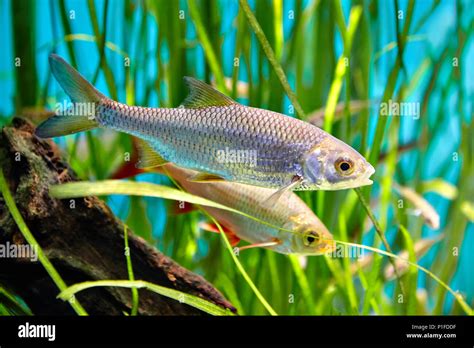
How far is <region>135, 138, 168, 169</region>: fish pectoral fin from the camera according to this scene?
172 centimetres

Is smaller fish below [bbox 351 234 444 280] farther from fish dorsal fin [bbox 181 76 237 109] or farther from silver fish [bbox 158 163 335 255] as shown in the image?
fish dorsal fin [bbox 181 76 237 109]

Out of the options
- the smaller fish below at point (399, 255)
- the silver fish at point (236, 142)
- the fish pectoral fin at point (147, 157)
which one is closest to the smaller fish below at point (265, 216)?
the fish pectoral fin at point (147, 157)

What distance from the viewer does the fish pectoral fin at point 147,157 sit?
172 centimetres

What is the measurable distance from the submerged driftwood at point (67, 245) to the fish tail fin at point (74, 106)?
0.28 meters

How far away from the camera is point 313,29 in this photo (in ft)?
9.16

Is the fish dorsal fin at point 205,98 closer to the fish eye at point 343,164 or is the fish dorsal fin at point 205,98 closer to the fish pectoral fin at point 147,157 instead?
the fish pectoral fin at point 147,157

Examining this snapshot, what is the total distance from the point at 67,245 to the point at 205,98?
2.83 feet

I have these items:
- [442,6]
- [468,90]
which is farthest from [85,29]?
[468,90]

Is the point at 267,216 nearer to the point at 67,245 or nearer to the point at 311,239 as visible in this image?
the point at 311,239

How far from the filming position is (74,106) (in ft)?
5.64

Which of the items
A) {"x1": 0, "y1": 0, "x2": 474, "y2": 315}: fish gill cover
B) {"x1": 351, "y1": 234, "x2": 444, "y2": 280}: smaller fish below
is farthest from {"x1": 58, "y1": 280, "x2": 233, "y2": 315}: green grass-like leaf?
{"x1": 351, "y1": 234, "x2": 444, "y2": 280}: smaller fish below

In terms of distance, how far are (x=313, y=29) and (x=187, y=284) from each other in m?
1.65

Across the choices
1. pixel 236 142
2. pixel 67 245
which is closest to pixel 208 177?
pixel 236 142

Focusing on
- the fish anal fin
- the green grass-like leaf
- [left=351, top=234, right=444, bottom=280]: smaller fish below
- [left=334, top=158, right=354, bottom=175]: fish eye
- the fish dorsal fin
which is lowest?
[left=351, top=234, right=444, bottom=280]: smaller fish below
